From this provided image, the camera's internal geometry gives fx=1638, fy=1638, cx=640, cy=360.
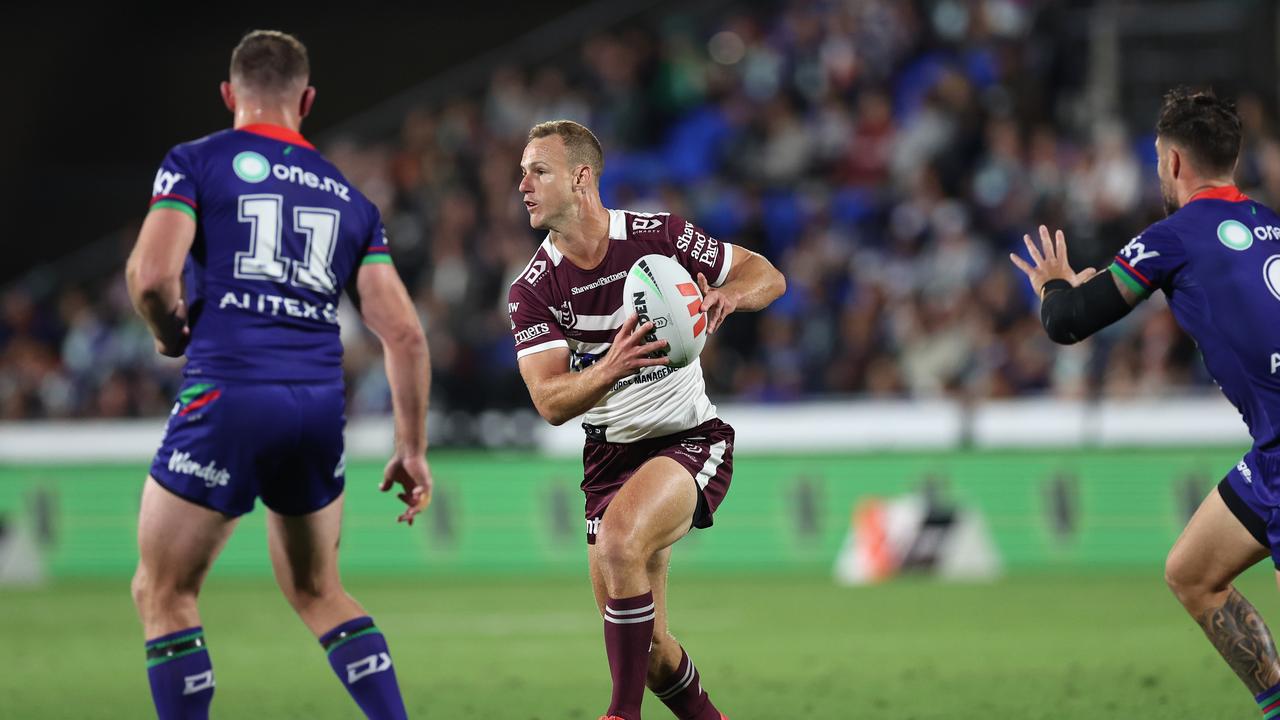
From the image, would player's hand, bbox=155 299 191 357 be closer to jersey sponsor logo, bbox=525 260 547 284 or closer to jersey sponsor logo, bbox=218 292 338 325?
jersey sponsor logo, bbox=218 292 338 325

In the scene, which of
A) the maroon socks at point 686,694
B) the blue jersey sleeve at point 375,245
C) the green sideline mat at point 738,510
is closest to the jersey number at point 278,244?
the blue jersey sleeve at point 375,245

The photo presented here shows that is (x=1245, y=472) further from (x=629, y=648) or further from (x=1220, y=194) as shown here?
(x=629, y=648)

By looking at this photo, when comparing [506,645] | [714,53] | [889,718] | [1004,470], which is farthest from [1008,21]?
[889,718]

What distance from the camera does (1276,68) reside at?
21766 millimetres

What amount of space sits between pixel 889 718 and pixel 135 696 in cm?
419

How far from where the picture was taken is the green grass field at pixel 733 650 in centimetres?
849

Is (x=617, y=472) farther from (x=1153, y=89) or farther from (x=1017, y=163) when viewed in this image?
(x=1153, y=89)

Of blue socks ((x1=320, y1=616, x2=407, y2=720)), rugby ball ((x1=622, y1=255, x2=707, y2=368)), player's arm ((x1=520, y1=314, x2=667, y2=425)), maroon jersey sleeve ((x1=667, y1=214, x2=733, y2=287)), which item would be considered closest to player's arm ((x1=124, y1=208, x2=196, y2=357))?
blue socks ((x1=320, y1=616, x2=407, y2=720))

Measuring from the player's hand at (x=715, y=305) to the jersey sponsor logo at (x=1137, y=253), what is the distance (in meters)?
1.56

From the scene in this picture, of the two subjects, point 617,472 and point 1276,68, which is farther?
point 1276,68

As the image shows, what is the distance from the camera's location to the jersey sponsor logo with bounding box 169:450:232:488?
225 inches

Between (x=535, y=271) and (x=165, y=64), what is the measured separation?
70.4 feet

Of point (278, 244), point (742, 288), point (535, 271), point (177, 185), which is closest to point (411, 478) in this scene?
point (278, 244)

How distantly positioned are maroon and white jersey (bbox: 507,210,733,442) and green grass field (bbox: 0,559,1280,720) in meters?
1.88
